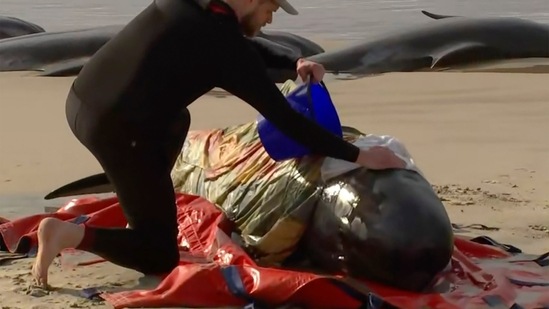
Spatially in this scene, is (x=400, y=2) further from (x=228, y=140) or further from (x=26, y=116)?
(x=228, y=140)

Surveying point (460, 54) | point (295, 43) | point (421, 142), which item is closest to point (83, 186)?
point (421, 142)

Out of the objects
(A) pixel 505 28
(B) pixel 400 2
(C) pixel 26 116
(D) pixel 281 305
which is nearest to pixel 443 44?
(A) pixel 505 28

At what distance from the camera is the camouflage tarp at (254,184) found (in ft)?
15.6

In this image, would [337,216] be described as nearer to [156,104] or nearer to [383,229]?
[383,229]

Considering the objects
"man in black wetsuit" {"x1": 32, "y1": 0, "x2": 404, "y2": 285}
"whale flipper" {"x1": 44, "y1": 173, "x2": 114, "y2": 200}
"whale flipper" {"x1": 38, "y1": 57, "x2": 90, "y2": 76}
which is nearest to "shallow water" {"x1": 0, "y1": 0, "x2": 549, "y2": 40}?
"whale flipper" {"x1": 38, "y1": 57, "x2": 90, "y2": 76}

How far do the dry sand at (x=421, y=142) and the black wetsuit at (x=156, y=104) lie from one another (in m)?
0.24

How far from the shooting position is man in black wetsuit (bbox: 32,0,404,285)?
430 cm

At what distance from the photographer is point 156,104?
4.46m

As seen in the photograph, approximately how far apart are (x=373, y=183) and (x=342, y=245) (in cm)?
30

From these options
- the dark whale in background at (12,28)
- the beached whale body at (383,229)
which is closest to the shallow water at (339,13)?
the dark whale in background at (12,28)

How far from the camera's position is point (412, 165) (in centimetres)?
473

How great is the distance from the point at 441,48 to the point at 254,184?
23.6 ft

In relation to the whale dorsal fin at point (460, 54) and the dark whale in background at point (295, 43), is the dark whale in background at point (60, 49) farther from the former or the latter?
the whale dorsal fin at point (460, 54)

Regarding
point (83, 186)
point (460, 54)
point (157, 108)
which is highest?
point (157, 108)
